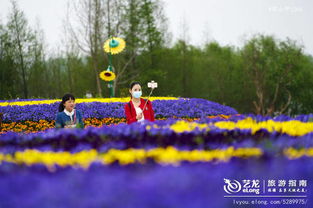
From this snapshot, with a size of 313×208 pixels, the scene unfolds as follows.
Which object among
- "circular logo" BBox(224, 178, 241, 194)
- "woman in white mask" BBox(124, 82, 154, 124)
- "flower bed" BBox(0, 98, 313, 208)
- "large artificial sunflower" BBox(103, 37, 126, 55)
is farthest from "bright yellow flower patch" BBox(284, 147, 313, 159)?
"large artificial sunflower" BBox(103, 37, 126, 55)

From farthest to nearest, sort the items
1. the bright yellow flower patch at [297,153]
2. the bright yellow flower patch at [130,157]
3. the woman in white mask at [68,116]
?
the woman in white mask at [68,116] → the bright yellow flower patch at [297,153] → the bright yellow flower patch at [130,157]

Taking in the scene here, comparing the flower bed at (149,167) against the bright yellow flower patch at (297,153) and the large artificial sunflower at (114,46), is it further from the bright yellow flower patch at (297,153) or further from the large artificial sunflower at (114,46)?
the large artificial sunflower at (114,46)

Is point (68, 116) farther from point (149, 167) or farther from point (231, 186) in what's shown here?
point (231, 186)

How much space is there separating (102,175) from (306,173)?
1.04 m

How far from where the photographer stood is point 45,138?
2875 millimetres

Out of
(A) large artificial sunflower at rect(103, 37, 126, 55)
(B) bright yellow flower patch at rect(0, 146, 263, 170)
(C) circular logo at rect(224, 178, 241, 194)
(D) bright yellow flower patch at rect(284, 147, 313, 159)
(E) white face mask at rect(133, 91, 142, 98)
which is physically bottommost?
(C) circular logo at rect(224, 178, 241, 194)

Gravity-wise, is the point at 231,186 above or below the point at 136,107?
below

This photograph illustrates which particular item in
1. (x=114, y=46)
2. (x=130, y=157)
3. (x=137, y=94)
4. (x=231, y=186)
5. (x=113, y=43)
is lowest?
(x=231, y=186)

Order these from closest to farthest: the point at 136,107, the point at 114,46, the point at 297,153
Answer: the point at 297,153
the point at 136,107
the point at 114,46

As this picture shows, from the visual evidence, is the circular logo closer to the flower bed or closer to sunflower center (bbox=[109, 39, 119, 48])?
the flower bed

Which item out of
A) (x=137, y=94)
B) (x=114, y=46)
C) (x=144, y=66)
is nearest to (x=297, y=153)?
(x=137, y=94)

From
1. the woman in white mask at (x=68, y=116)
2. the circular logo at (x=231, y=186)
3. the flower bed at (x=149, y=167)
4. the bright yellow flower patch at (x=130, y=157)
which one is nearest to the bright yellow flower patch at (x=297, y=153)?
the flower bed at (x=149, y=167)

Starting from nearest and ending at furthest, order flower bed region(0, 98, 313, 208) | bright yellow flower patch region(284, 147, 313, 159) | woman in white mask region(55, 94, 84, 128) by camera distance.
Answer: flower bed region(0, 98, 313, 208) → bright yellow flower patch region(284, 147, 313, 159) → woman in white mask region(55, 94, 84, 128)

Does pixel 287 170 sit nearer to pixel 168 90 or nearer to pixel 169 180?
pixel 169 180
